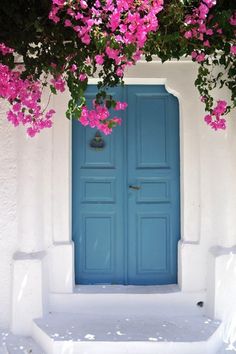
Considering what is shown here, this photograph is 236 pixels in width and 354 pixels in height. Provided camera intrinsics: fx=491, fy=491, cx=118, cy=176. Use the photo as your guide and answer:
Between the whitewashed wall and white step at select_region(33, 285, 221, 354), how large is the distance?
0.15 m

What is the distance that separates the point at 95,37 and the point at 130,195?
6.79 ft

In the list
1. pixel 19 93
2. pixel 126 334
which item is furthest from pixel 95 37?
pixel 126 334

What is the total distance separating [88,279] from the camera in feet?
15.7

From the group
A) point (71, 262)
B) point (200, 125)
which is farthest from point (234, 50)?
point (71, 262)

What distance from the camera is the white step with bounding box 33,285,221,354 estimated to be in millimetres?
3975

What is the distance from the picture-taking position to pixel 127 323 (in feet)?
14.4

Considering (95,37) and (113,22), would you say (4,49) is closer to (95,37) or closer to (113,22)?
(95,37)

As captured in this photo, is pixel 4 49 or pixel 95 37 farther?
pixel 4 49


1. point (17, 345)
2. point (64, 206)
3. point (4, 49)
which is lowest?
point (17, 345)

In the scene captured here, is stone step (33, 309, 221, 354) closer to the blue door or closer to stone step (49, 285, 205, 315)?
stone step (49, 285, 205, 315)

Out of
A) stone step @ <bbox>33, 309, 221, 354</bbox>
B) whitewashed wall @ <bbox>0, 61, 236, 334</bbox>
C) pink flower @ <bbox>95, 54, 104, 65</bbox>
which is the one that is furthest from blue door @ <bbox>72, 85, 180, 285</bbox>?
pink flower @ <bbox>95, 54, 104, 65</bbox>

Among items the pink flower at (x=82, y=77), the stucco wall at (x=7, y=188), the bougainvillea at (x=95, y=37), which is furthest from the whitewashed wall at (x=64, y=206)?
the pink flower at (x=82, y=77)

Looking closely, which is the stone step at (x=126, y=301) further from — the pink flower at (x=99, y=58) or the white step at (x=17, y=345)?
the pink flower at (x=99, y=58)

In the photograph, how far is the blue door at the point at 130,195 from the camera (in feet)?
15.6
